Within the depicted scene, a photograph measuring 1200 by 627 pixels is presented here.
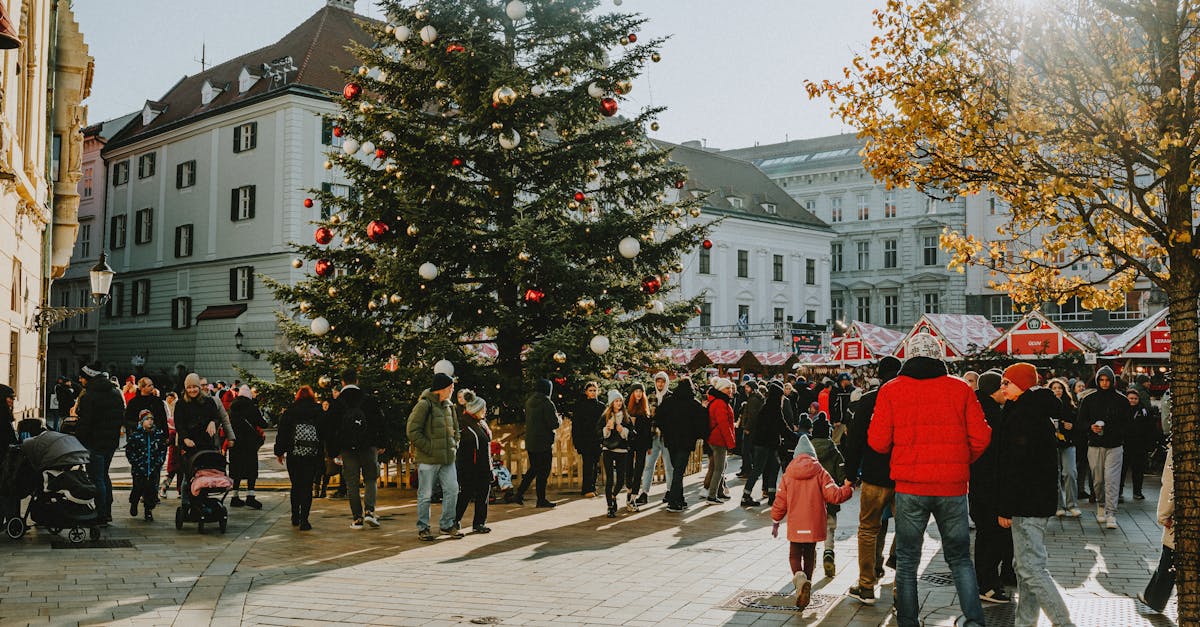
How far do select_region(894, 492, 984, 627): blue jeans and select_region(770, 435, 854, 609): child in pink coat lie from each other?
42.9 inches

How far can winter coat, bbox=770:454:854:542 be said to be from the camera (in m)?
8.34

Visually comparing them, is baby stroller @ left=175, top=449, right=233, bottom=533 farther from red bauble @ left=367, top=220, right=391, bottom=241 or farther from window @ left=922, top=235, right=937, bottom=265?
window @ left=922, top=235, right=937, bottom=265

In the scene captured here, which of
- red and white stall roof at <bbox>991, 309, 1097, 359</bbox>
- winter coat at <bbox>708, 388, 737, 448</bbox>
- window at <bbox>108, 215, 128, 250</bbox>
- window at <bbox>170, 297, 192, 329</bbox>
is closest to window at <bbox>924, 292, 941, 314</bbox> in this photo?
red and white stall roof at <bbox>991, 309, 1097, 359</bbox>

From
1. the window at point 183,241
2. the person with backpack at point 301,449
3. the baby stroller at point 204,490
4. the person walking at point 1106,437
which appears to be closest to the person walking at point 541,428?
the person with backpack at point 301,449

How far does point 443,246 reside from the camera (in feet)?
52.2

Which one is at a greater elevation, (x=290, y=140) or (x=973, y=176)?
(x=290, y=140)

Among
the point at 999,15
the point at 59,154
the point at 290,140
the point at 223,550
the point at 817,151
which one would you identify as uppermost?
the point at 817,151

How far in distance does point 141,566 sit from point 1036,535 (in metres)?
7.83

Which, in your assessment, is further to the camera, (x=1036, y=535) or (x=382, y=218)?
(x=382, y=218)

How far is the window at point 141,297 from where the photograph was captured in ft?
159

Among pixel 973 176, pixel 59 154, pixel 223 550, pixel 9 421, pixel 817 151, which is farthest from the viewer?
pixel 817 151

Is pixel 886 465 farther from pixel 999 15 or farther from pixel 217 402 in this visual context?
pixel 217 402

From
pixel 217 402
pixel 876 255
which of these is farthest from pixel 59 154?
pixel 876 255

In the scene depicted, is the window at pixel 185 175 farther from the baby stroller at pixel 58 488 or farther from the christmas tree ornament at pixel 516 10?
the baby stroller at pixel 58 488
